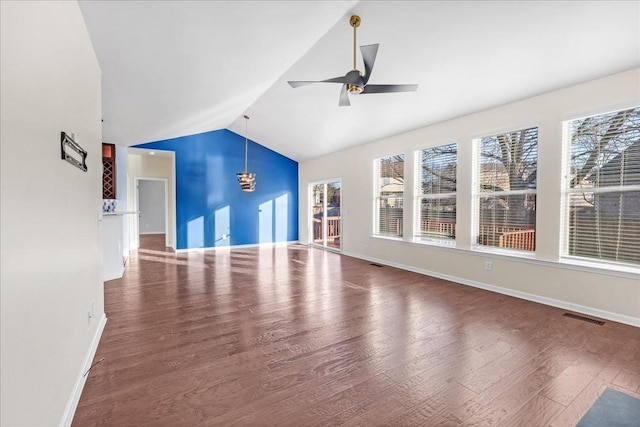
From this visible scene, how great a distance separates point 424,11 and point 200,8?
2018 mm

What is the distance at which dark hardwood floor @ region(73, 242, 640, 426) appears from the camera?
1.78 m

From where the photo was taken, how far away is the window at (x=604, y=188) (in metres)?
3.11

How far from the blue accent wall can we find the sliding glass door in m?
0.80

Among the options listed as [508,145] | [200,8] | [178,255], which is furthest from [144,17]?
[178,255]

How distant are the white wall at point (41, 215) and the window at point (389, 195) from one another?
195 inches

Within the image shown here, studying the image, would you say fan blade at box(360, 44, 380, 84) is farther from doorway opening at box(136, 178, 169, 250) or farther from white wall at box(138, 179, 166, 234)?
white wall at box(138, 179, 166, 234)

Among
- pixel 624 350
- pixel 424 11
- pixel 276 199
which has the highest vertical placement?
pixel 424 11

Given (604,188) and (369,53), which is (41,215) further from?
(604,188)

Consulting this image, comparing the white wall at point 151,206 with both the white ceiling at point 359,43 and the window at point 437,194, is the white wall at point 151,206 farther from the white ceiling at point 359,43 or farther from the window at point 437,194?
the window at point 437,194

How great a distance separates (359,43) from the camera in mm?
3377

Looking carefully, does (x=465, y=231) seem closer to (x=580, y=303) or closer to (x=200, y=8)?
(x=580, y=303)

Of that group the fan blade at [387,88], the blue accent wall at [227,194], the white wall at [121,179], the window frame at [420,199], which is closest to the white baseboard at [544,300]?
the window frame at [420,199]

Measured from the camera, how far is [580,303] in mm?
3387

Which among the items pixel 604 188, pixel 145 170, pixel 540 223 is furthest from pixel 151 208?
pixel 604 188
